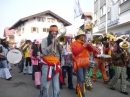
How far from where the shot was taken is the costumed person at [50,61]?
4406 millimetres

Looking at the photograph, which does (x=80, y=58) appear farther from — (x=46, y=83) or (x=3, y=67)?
(x=3, y=67)

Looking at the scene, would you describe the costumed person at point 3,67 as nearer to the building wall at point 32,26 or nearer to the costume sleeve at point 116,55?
the costume sleeve at point 116,55

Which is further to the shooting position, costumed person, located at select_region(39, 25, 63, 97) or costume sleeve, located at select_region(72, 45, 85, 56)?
costume sleeve, located at select_region(72, 45, 85, 56)

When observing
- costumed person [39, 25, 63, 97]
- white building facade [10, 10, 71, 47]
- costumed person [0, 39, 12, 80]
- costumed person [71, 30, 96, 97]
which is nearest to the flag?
costumed person [0, 39, 12, 80]

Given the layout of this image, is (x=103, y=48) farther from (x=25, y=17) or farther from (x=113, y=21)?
(x=25, y=17)

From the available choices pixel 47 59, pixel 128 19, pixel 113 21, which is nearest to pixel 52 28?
pixel 47 59

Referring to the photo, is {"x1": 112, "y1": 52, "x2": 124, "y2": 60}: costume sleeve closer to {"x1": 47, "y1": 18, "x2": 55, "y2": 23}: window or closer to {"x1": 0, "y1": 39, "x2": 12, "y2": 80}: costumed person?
{"x1": 0, "y1": 39, "x2": 12, "y2": 80}: costumed person

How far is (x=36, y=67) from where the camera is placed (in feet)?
24.0

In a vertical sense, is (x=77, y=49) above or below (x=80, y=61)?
above

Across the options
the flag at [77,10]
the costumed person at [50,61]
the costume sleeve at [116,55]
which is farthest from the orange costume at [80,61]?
the flag at [77,10]

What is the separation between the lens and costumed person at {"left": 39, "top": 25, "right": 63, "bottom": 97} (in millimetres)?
4406

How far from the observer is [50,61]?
448 cm

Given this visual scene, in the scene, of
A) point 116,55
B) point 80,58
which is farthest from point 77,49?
point 116,55

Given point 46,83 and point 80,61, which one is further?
point 80,61
